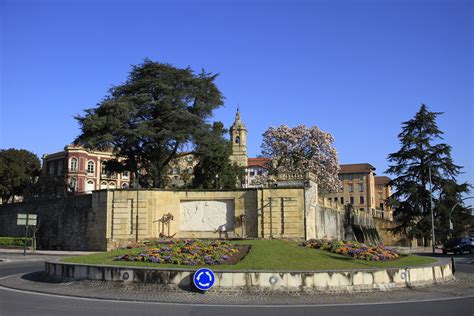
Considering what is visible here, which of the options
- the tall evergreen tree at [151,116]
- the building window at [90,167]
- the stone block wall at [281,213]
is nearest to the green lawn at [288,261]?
the stone block wall at [281,213]

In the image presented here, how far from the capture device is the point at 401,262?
19.6 metres

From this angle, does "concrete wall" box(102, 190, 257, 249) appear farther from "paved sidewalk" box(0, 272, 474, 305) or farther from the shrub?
"paved sidewalk" box(0, 272, 474, 305)

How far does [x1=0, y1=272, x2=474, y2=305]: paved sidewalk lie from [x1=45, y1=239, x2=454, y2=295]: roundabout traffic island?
0.23 meters

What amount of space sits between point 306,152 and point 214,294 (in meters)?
54.9

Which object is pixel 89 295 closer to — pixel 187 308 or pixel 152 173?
pixel 187 308

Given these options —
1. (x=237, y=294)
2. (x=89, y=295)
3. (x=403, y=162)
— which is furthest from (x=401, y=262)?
(x=403, y=162)

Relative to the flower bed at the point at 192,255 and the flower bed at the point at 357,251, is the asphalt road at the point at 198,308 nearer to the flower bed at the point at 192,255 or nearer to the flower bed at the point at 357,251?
the flower bed at the point at 192,255

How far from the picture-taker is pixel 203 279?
1492 centimetres

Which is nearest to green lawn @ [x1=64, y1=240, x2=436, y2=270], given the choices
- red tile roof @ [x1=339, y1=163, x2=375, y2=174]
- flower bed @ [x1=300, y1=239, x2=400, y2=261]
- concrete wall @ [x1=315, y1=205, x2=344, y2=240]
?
flower bed @ [x1=300, y1=239, x2=400, y2=261]

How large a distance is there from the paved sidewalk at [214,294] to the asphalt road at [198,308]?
2.37ft

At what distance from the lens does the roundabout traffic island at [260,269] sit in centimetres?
Answer: 1519

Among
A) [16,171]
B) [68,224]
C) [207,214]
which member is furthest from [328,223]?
[16,171]

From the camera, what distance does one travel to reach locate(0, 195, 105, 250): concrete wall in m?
37.8

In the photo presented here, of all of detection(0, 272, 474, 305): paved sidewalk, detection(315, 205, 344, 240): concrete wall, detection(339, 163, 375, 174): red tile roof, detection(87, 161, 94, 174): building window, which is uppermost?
detection(339, 163, 375, 174): red tile roof
